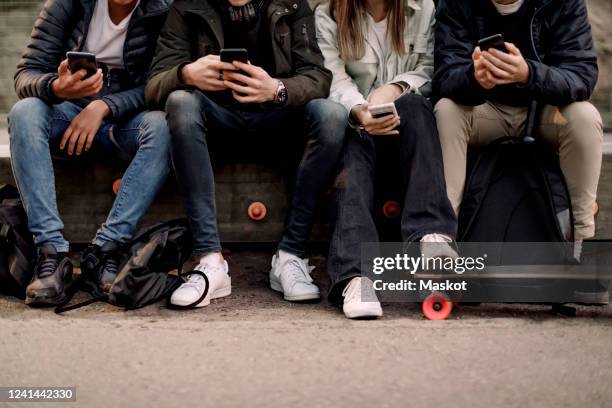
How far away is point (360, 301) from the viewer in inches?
116

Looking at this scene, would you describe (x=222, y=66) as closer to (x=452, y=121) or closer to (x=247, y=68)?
(x=247, y=68)

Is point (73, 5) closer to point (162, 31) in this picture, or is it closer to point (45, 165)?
point (162, 31)

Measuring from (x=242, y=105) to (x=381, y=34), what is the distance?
77 cm

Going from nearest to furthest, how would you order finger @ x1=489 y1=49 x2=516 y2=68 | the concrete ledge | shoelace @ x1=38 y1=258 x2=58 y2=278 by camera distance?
finger @ x1=489 y1=49 x2=516 y2=68 → shoelace @ x1=38 y1=258 x2=58 y2=278 → the concrete ledge

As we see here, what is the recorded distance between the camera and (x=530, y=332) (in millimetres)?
2773

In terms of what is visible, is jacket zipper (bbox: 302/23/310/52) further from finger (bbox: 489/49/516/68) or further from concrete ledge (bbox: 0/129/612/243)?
finger (bbox: 489/49/516/68)

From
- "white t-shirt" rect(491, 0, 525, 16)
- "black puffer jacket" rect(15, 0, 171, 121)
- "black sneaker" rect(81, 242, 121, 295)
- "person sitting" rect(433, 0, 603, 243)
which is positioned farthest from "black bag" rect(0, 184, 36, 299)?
"white t-shirt" rect(491, 0, 525, 16)

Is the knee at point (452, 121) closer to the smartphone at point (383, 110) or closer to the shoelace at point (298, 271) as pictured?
the smartphone at point (383, 110)

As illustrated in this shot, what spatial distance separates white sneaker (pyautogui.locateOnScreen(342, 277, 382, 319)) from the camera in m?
2.93

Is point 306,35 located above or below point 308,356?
above

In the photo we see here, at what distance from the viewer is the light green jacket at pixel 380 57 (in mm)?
3557

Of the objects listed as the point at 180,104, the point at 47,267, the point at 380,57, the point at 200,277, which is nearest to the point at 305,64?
the point at 380,57

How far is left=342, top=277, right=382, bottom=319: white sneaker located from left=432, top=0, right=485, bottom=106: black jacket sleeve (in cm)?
92

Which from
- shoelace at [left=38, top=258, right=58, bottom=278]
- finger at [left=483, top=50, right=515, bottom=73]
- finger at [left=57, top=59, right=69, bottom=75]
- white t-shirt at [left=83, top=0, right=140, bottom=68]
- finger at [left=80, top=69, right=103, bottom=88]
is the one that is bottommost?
shoelace at [left=38, top=258, right=58, bottom=278]
